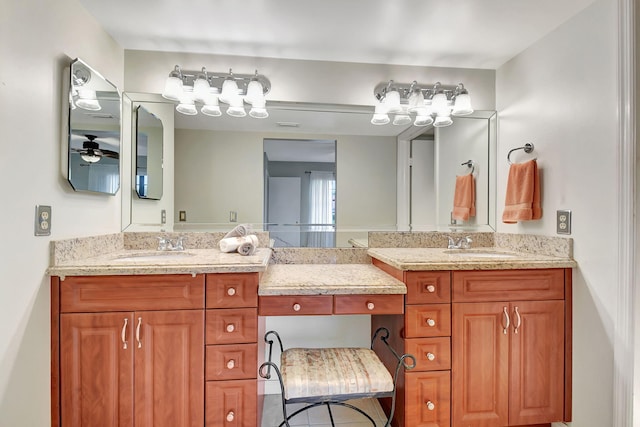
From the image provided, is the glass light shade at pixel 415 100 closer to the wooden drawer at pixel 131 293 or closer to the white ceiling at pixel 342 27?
the white ceiling at pixel 342 27

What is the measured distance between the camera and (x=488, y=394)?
5.03ft

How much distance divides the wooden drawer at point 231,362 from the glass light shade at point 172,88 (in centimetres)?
142

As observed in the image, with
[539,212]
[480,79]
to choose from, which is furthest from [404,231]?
[480,79]

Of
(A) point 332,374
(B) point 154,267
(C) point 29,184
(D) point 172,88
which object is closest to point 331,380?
(A) point 332,374

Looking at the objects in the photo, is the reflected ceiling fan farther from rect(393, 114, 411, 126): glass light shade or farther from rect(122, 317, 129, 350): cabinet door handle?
rect(393, 114, 411, 126): glass light shade

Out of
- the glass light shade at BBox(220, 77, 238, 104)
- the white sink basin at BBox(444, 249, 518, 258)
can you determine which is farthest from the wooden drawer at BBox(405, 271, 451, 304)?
the glass light shade at BBox(220, 77, 238, 104)

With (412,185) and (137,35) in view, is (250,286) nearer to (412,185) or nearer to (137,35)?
(412,185)

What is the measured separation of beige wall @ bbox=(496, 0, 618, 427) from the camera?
4.65 ft

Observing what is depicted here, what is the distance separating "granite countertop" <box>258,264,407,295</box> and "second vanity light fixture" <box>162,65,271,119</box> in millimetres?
1038

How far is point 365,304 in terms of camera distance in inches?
58.3

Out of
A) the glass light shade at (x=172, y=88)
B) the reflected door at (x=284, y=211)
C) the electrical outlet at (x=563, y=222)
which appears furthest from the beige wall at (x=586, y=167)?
the glass light shade at (x=172, y=88)

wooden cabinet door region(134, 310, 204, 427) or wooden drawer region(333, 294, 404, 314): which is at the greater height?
wooden drawer region(333, 294, 404, 314)

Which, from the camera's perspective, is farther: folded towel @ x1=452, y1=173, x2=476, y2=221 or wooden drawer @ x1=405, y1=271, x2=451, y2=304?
folded towel @ x1=452, y1=173, x2=476, y2=221

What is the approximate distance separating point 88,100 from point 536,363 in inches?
101
